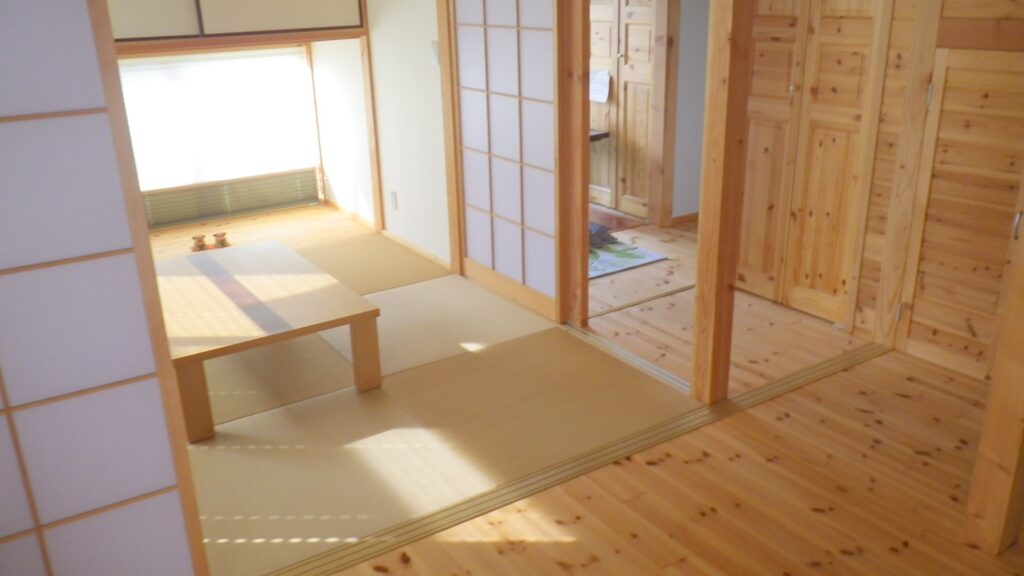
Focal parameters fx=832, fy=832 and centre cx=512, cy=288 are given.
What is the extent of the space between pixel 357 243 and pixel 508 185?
1.65 metres

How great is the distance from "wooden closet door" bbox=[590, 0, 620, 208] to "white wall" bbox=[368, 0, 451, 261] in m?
1.60

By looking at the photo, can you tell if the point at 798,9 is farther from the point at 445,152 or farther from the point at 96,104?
the point at 96,104

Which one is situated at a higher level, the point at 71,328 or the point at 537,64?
the point at 537,64

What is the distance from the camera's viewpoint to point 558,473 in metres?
3.10

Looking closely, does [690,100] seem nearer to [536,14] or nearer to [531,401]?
[536,14]

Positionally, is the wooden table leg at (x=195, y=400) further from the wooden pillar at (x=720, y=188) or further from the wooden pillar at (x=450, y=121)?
the wooden pillar at (x=450, y=121)

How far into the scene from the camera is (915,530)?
2758 millimetres

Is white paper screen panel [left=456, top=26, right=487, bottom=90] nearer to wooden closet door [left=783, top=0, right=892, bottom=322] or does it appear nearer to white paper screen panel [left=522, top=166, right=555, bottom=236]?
white paper screen panel [left=522, top=166, right=555, bottom=236]

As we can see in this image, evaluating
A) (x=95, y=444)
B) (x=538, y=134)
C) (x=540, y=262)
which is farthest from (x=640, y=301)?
(x=95, y=444)

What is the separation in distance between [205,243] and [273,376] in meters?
2.29

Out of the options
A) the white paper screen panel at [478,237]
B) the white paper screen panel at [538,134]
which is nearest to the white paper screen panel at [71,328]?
the white paper screen panel at [538,134]

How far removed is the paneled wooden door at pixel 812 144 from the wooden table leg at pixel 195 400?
9.83 ft

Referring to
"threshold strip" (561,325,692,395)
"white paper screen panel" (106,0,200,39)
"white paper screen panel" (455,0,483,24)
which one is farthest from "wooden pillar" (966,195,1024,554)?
"white paper screen panel" (106,0,200,39)

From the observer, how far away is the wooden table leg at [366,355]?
3641 millimetres
